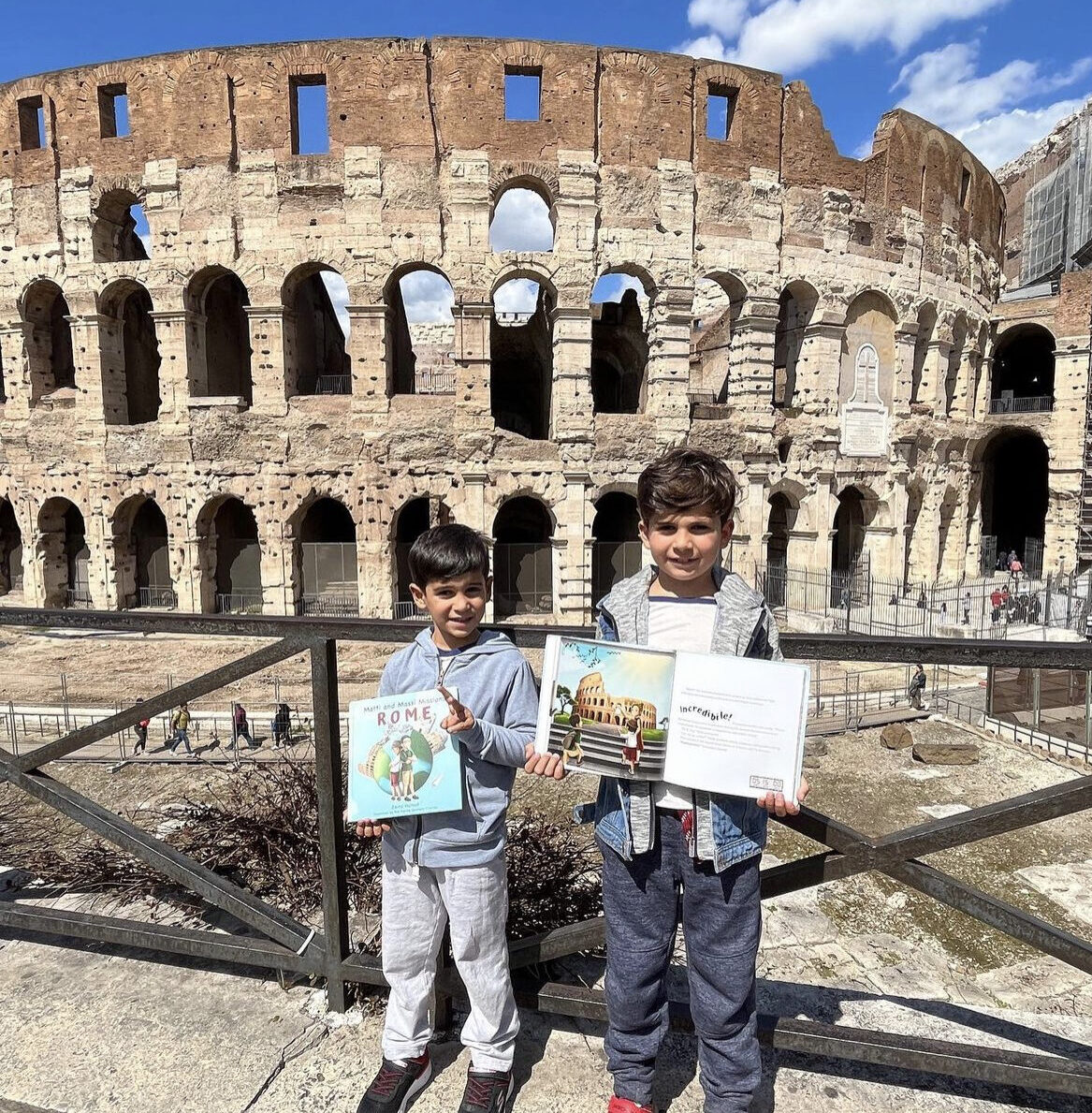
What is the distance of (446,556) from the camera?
6.75 feet

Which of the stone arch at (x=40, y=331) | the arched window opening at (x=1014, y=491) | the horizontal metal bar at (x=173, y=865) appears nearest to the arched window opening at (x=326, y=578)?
the stone arch at (x=40, y=331)

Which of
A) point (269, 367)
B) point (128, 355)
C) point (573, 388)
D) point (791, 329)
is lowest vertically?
point (573, 388)

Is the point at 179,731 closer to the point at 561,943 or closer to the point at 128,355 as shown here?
the point at 561,943

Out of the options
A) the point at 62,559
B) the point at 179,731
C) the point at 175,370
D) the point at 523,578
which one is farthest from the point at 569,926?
the point at 62,559

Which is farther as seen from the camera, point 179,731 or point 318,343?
point 318,343

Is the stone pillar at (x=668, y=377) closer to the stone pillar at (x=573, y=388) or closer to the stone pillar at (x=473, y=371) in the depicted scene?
the stone pillar at (x=573, y=388)

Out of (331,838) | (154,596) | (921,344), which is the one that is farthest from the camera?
(921,344)

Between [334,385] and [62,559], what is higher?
[334,385]

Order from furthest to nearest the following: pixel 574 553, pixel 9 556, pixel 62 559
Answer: pixel 9 556 < pixel 62 559 < pixel 574 553

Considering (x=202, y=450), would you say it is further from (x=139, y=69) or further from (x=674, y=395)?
(x=674, y=395)

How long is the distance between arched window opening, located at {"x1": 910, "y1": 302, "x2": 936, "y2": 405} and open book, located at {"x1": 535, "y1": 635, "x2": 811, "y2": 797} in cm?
2027

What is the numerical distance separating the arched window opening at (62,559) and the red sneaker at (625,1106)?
729 inches

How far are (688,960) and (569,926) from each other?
443mm

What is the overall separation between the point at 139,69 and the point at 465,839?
779 inches
